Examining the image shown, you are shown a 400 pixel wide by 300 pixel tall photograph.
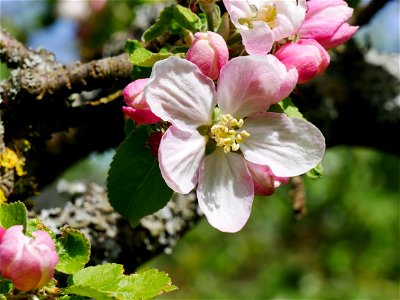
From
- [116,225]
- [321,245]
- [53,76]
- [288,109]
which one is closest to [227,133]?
[288,109]

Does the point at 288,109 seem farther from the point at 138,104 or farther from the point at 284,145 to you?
the point at 138,104

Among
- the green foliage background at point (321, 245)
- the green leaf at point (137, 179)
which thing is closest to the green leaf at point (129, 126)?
the green leaf at point (137, 179)

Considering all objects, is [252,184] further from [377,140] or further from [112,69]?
[377,140]

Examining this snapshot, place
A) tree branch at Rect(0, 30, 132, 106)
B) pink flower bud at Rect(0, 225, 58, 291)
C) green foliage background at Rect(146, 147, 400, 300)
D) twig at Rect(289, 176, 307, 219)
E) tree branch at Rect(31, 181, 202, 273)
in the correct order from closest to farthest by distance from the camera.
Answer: pink flower bud at Rect(0, 225, 58, 291)
tree branch at Rect(0, 30, 132, 106)
tree branch at Rect(31, 181, 202, 273)
twig at Rect(289, 176, 307, 219)
green foliage background at Rect(146, 147, 400, 300)

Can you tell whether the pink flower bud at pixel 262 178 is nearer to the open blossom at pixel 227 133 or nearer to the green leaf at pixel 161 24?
the open blossom at pixel 227 133

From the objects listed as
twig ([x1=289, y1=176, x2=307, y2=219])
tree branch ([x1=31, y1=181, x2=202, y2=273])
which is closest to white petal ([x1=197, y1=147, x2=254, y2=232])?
tree branch ([x1=31, y1=181, x2=202, y2=273])

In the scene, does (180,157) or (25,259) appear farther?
(180,157)

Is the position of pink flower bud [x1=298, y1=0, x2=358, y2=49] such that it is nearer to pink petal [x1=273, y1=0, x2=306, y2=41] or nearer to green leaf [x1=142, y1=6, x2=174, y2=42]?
pink petal [x1=273, y1=0, x2=306, y2=41]
